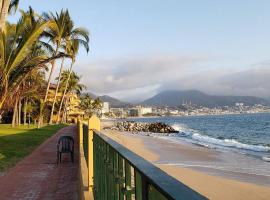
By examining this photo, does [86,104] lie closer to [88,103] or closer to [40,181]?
[88,103]

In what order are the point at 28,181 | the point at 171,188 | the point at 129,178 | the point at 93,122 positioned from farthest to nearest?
1. the point at 28,181
2. the point at 93,122
3. the point at 129,178
4. the point at 171,188

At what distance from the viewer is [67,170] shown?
989 centimetres

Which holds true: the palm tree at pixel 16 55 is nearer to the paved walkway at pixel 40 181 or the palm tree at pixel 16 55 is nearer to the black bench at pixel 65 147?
the black bench at pixel 65 147

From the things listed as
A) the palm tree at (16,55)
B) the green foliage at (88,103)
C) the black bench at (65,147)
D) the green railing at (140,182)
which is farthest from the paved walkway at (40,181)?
the green foliage at (88,103)

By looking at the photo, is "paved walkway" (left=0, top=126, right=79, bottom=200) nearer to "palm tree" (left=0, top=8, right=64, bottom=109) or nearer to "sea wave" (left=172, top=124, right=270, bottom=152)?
"palm tree" (left=0, top=8, right=64, bottom=109)

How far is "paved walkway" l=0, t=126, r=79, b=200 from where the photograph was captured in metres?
7.03

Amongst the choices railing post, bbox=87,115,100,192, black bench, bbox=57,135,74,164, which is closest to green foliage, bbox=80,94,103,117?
black bench, bbox=57,135,74,164

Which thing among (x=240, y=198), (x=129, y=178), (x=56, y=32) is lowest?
(x=240, y=198)

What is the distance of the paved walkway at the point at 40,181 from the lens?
23.1 feet

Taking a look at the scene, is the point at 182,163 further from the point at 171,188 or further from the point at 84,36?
the point at 84,36

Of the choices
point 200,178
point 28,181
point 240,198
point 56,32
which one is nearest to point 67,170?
point 28,181

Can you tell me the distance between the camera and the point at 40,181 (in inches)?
329

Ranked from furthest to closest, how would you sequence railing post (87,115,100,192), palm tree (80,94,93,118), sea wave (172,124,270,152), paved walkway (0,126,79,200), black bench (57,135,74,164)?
1. palm tree (80,94,93,118)
2. sea wave (172,124,270,152)
3. black bench (57,135,74,164)
4. paved walkway (0,126,79,200)
5. railing post (87,115,100,192)

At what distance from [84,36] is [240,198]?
3105cm
